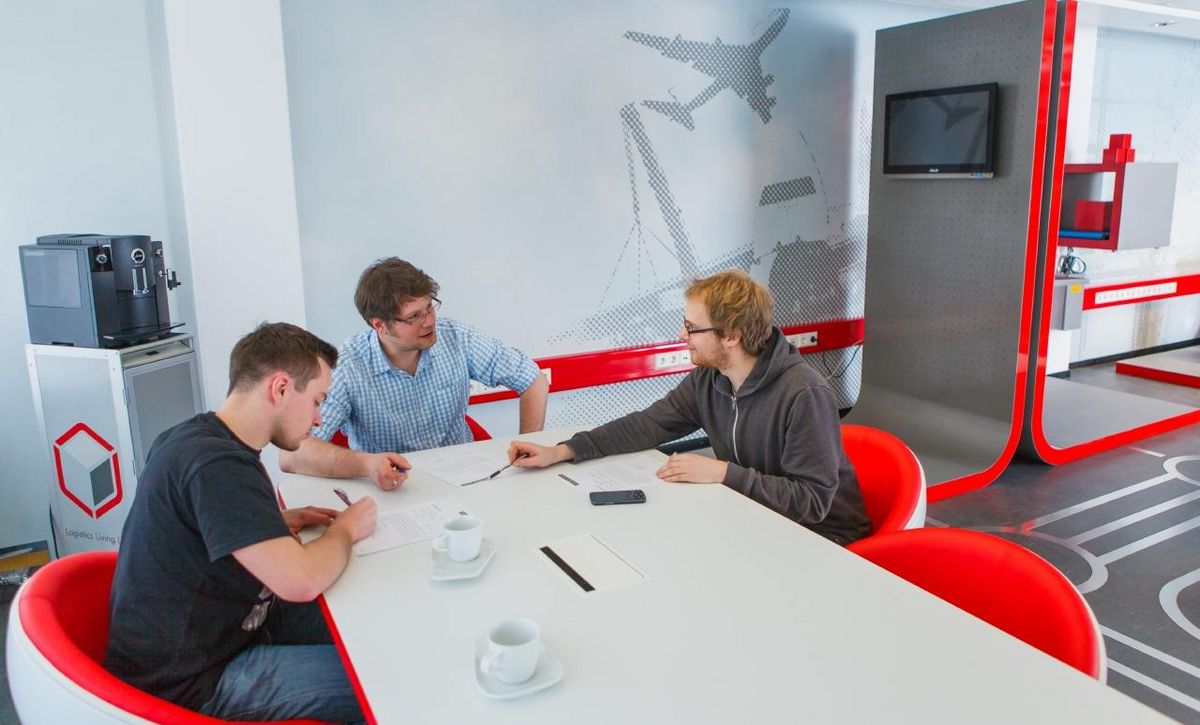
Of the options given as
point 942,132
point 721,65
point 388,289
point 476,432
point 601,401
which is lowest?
point 601,401

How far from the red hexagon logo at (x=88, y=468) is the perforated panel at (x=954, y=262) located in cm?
358

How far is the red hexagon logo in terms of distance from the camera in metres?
3.02

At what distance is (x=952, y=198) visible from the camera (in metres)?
4.36

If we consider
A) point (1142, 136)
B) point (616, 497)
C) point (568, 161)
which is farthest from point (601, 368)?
point (1142, 136)

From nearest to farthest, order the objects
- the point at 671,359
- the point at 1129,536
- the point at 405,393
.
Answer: the point at 405,393 < the point at 1129,536 < the point at 671,359

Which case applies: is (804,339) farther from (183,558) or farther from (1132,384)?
(183,558)

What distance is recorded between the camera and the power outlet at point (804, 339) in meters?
5.17

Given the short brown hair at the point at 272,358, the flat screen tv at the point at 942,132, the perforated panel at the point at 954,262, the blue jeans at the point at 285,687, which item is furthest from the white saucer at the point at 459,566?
the flat screen tv at the point at 942,132

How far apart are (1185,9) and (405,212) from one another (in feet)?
16.3

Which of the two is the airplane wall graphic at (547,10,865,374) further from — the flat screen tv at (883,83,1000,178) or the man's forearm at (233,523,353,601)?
the man's forearm at (233,523,353,601)

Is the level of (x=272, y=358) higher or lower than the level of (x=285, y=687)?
higher

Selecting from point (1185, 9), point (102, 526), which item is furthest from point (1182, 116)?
point (102, 526)

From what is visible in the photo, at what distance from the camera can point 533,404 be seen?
310cm

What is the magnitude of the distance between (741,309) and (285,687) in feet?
4.59
